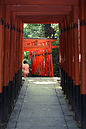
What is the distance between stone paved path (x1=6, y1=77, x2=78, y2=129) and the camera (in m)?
4.35

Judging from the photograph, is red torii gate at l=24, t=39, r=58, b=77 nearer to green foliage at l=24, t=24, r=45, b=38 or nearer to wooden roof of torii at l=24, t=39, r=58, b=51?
wooden roof of torii at l=24, t=39, r=58, b=51

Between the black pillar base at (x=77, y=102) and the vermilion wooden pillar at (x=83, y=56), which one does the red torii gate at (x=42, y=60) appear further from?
the vermilion wooden pillar at (x=83, y=56)

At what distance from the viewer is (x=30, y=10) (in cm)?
561

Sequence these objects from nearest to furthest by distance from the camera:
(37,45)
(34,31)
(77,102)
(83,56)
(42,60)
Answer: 1. (83,56)
2. (77,102)
3. (37,45)
4. (42,60)
5. (34,31)

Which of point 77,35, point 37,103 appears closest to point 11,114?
point 37,103

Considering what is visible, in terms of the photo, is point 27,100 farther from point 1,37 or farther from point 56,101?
point 1,37

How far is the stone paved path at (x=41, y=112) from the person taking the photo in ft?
14.3

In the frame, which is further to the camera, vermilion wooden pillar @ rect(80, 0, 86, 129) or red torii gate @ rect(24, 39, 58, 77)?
red torii gate @ rect(24, 39, 58, 77)

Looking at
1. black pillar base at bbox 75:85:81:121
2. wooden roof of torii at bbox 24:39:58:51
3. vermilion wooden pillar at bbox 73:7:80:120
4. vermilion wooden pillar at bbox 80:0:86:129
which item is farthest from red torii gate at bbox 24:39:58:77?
vermilion wooden pillar at bbox 80:0:86:129

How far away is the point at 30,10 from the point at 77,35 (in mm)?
1815

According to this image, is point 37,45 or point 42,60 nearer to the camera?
point 37,45

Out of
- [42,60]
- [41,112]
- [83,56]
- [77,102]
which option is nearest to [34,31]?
[42,60]

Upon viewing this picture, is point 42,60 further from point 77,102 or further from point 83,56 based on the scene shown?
point 83,56

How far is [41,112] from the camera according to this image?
5250mm
